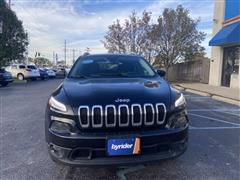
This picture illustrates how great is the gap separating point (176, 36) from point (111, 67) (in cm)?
1726

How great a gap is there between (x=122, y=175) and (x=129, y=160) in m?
0.62

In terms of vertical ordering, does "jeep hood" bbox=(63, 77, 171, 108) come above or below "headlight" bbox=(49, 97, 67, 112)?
above

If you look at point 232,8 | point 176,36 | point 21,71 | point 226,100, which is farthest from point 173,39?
point 21,71

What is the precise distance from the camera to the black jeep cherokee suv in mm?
2652

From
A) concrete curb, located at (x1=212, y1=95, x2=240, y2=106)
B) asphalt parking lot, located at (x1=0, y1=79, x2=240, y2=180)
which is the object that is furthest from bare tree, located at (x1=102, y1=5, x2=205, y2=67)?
asphalt parking lot, located at (x1=0, y1=79, x2=240, y2=180)

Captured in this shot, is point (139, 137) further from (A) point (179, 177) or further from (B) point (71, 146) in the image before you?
(A) point (179, 177)

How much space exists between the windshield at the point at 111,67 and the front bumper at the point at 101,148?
5.07ft

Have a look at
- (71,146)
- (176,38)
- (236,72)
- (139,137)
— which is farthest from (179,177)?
(176,38)

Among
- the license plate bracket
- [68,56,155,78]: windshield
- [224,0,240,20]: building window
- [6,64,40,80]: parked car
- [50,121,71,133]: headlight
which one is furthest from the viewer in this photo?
[6,64,40,80]: parked car

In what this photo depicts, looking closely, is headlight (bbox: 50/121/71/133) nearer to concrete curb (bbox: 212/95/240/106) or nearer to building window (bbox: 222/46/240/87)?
concrete curb (bbox: 212/95/240/106)

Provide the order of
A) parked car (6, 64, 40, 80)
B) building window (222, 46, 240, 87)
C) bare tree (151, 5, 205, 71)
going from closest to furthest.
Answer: building window (222, 46, 240, 87), bare tree (151, 5, 205, 71), parked car (6, 64, 40, 80)

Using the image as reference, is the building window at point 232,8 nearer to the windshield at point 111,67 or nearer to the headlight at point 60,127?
the windshield at point 111,67

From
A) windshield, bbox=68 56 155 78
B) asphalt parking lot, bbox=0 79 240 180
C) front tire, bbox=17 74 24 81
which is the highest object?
windshield, bbox=68 56 155 78

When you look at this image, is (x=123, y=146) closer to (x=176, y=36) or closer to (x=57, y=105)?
(x=57, y=105)
